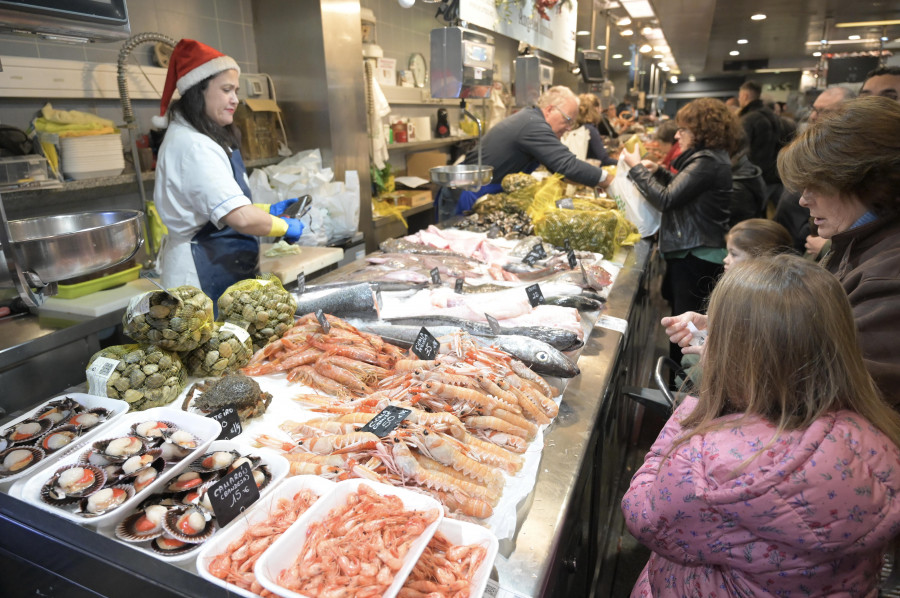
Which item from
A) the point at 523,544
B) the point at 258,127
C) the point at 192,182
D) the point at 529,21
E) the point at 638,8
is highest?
the point at 638,8

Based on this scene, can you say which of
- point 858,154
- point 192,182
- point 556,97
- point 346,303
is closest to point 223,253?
point 192,182

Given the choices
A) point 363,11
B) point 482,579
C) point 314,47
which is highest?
point 363,11

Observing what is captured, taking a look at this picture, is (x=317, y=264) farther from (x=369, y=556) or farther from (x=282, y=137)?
(x=369, y=556)

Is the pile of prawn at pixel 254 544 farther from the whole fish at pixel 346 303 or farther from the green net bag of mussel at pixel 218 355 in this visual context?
the whole fish at pixel 346 303

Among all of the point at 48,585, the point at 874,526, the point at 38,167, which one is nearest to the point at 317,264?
the point at 38,167

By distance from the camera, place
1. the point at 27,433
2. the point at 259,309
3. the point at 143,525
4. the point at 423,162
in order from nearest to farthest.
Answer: the point at 143,525 < the point at 27,433 < the point at 259,309 < the point at 423,162

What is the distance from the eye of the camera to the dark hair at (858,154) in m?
1.67

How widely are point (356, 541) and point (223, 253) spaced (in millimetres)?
2317

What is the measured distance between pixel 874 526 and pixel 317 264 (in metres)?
3.40

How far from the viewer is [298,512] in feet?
4.17

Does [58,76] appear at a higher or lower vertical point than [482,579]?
higher

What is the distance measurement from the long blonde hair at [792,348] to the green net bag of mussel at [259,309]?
1.61m

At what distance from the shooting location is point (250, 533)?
1.20 m

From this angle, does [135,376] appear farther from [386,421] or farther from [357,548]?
[357,548]
